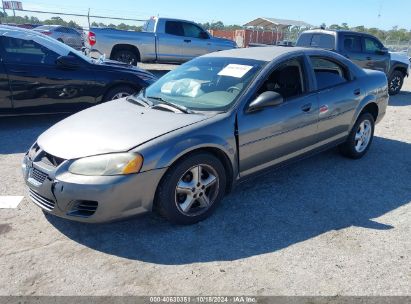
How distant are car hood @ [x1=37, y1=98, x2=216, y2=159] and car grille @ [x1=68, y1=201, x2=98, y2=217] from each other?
0.38 metres

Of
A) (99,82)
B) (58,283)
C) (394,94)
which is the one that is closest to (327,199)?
(58,283)

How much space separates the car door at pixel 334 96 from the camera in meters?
4.40

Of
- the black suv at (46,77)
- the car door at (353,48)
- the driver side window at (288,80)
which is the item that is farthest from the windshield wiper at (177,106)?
the car door at (353,48)

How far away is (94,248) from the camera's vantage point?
10.1 feet

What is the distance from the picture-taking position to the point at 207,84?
396 centimetres

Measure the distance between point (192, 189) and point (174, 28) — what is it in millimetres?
11366

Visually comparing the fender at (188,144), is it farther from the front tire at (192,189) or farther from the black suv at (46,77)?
the black suv at (46,77)

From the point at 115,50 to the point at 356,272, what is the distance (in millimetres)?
11432

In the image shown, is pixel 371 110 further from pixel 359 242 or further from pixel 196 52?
pixel 196 52

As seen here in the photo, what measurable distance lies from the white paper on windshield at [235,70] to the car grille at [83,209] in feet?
6.37

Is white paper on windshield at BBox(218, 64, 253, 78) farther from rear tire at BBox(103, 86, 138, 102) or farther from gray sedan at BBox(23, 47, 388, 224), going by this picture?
rear tire at BBox(103, 86, 138, 102)

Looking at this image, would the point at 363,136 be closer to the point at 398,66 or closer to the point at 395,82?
the point at 398,66

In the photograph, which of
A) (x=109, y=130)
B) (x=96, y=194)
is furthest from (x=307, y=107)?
(x=96, y=194)

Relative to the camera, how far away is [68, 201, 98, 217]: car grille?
2.95 m
